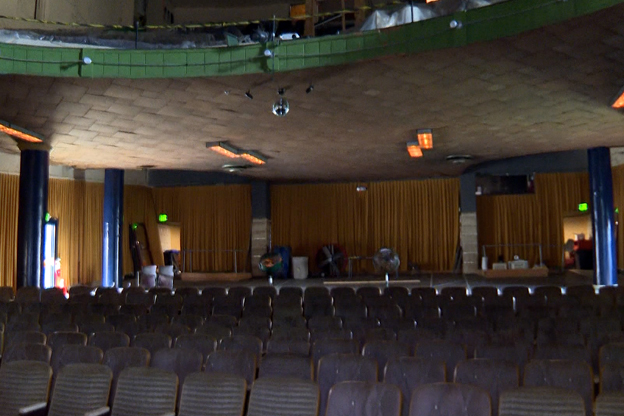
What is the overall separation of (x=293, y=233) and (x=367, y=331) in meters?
14.9

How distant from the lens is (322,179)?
2005cm

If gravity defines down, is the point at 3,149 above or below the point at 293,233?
above

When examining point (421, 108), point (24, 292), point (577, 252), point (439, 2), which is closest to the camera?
point (439, 2)

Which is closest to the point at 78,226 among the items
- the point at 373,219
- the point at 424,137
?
the point at 373,219

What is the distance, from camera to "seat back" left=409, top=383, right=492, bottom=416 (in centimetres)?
359

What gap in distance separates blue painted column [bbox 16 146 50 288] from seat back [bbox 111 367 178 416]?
26.9ft

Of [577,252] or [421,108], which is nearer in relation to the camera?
[421,108]

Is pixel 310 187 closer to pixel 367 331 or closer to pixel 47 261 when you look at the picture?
pixel 47 261

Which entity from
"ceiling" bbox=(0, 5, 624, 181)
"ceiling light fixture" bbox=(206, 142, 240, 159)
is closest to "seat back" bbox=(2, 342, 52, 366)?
"ceiling" bbox=(0, 5, 624, 181)

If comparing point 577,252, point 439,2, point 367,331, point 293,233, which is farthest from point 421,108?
point 293,233

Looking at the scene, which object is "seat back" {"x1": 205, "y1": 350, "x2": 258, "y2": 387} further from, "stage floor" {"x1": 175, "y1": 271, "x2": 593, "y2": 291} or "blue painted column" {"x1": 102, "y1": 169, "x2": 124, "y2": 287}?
"blue painted column" {"x1": 102, "y1": 169, "x2": 124, "y2": 287}

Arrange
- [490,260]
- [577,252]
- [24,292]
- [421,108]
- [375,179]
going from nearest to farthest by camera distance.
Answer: [421,108], [24,292], [577,252], [490,260], [375,179]

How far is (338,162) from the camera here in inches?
614

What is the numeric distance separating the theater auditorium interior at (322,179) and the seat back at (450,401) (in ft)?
0.04
